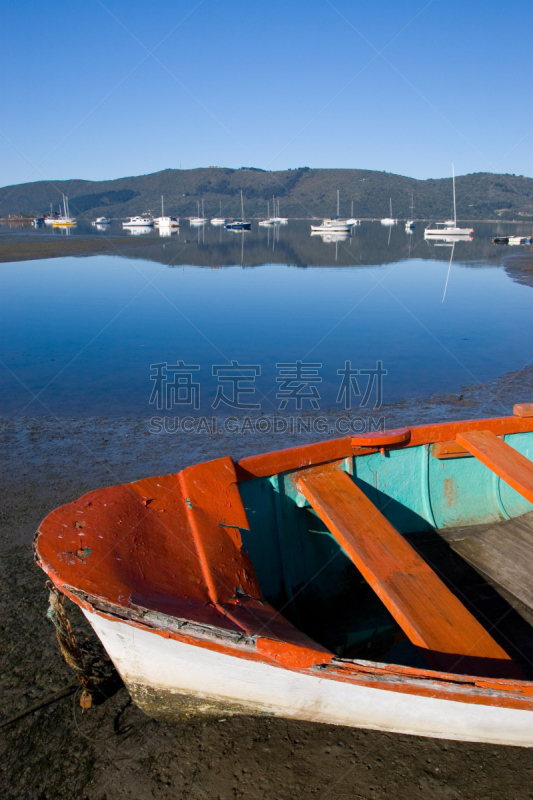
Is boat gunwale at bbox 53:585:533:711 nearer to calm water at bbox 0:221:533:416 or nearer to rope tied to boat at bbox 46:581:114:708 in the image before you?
rope tied to boat at bbox 46:581:114:708

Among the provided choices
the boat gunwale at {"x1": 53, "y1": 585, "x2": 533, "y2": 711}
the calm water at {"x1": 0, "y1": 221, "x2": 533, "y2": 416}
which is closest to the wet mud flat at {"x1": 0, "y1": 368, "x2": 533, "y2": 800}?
the boat gunwale at {"x1": 53, "y1": 585, "x2": 533, "y2": 711}

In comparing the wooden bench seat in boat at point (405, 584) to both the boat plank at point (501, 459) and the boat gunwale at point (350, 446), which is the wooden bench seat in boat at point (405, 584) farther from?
the boat plank at point (501, 459)

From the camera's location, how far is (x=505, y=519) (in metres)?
4.91

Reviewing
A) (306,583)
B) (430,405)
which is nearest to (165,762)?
(306,583)

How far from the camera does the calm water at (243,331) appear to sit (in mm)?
9625

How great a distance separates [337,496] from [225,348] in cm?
869

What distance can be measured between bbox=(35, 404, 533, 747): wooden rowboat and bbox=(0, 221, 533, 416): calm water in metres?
4.17

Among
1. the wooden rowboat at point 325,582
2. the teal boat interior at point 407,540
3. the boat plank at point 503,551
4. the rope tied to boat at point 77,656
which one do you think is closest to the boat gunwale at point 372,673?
the wooden rowboat at point 325,582

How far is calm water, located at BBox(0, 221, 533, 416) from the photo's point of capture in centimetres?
962

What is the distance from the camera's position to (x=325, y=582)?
4.14 meters

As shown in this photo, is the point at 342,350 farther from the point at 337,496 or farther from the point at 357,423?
the point at 337,496

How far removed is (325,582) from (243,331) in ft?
33.8

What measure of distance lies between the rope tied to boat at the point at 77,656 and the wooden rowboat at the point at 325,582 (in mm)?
457

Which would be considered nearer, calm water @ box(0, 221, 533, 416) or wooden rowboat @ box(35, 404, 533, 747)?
wooden rowboat @ box(35, 404, 533, 747)
